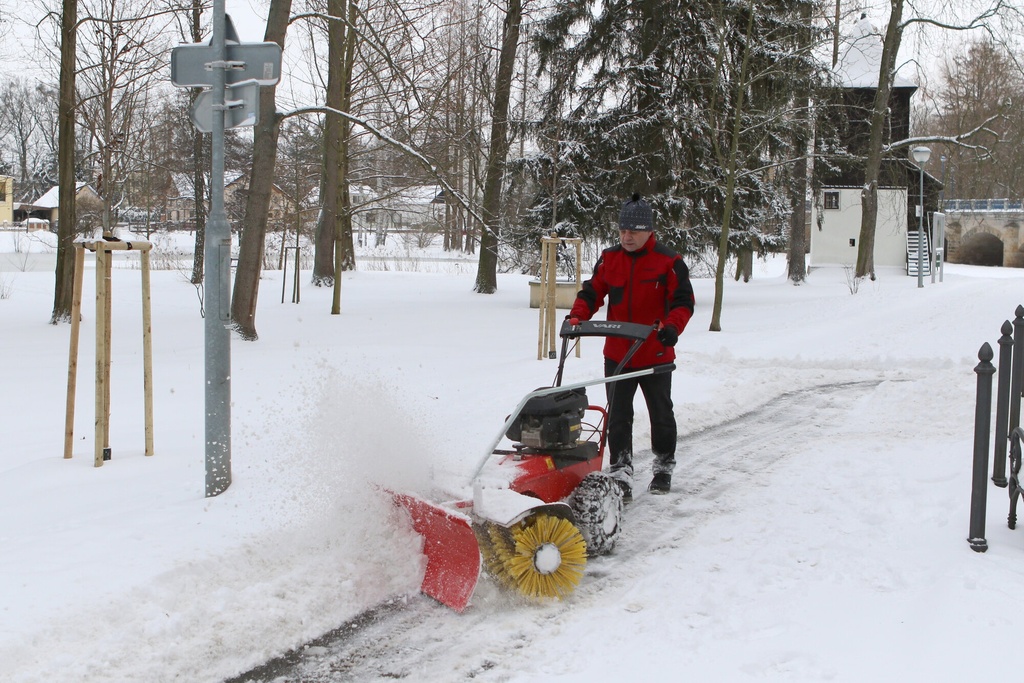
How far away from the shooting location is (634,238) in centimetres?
564

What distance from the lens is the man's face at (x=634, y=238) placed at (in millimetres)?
5625

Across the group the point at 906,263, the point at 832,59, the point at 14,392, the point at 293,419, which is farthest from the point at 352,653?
the point at 906,263

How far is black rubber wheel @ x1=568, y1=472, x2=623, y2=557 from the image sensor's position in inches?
190

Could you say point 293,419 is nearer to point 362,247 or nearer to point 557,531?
point 557,531

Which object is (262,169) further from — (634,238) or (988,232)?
(988,232)

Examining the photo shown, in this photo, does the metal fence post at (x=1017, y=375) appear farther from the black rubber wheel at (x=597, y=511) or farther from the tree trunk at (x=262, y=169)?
the tree trunk at (x=262, y=169)

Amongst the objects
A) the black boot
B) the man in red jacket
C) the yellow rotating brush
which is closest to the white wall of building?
the black boot

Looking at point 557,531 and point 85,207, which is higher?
point 85,207

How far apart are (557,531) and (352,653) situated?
1114 millimetres

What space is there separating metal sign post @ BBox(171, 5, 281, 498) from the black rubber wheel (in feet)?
7.68

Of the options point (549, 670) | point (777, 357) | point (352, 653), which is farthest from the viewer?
point (777, 357)

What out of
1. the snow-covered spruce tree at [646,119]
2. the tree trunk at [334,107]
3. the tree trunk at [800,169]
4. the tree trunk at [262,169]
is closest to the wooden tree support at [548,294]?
the tree trunk at [262,169]

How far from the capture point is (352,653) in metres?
3.89

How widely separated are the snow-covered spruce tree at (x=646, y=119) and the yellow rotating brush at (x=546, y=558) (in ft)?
57.3
